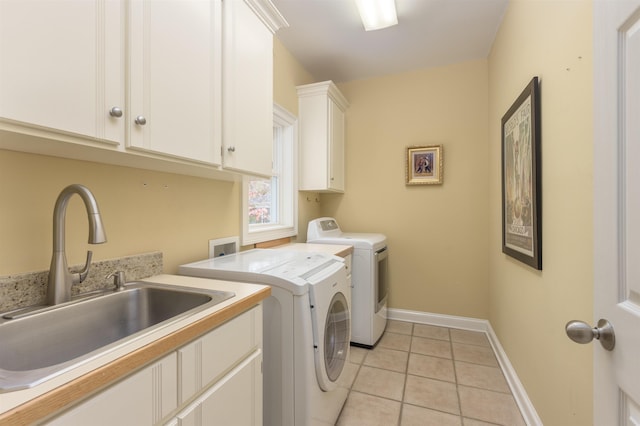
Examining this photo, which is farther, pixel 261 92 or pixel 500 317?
pixel 500 317

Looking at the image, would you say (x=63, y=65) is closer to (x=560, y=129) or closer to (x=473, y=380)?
(x=560, y=129)

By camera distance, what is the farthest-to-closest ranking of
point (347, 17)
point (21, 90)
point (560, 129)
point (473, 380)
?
point (347, 17), point (473, 380), point (560, 129), point (21, 90)

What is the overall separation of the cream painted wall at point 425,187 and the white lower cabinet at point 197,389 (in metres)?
2.33

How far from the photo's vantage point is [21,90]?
71 cm

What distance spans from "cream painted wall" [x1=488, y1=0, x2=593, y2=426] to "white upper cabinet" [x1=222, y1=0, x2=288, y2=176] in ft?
4.77

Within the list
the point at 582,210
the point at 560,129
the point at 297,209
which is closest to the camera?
the point at 582,210

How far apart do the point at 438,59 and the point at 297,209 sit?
80.0 inches

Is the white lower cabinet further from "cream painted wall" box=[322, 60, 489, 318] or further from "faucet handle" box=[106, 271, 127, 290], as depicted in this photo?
"cream painted wall" box=[322, 60, 489, 318]

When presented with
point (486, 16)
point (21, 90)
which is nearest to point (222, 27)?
point (21, 90)

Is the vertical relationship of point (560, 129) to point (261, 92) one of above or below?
below

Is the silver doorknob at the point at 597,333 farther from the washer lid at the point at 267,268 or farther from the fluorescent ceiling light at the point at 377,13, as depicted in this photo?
the fluorescent ceiling light at the point at 377,13

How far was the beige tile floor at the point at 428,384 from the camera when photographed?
171 centimetres

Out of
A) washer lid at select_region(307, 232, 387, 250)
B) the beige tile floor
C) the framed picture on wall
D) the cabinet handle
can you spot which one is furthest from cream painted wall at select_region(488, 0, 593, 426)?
the cabinet handle

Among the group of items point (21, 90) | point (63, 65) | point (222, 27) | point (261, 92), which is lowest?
point (21, 90)
